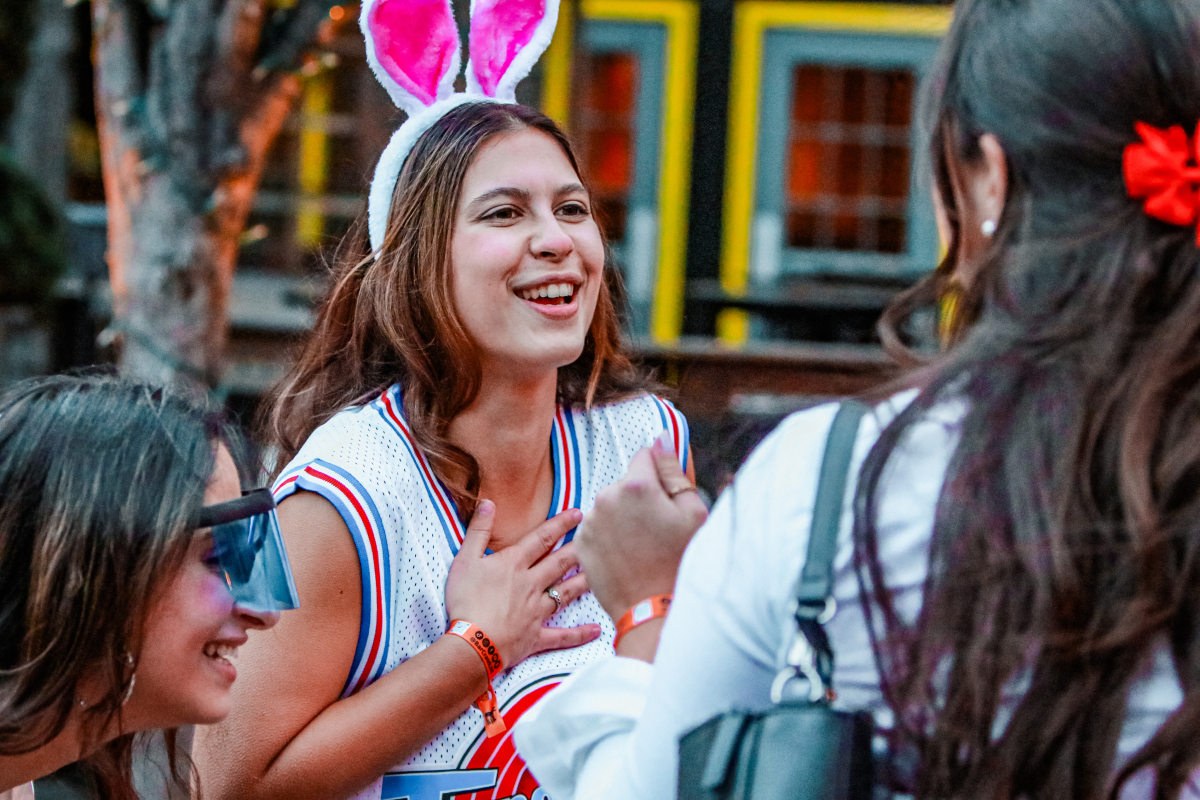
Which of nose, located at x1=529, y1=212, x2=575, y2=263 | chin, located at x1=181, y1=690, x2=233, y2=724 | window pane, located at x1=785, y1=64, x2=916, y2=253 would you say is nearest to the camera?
chin, located at x1=181, y1=690, x2=233, y2=724

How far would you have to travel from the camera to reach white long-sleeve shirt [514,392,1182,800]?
3.60 ft

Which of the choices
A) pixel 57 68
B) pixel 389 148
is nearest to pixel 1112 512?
pixel 389 148

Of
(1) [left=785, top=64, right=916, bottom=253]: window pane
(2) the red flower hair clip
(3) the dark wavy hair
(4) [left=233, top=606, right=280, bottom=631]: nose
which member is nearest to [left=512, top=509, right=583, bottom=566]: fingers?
(4) [left=233, top=606, right=280, bottom=631]: nose

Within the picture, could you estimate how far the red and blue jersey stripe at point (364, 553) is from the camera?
5.81ft

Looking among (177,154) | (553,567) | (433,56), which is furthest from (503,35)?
(177,154)

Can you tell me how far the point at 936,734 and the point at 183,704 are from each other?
0.91 meters

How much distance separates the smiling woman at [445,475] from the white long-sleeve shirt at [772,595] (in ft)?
2.00

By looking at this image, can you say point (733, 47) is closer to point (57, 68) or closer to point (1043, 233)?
point (57, 68)

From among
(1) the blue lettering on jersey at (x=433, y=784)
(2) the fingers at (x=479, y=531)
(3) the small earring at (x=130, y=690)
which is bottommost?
(1) the blue lettering on jersey at (x=433, y=784)

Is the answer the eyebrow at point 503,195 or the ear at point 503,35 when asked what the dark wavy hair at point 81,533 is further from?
the ear at point 503,35

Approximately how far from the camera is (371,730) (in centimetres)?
173

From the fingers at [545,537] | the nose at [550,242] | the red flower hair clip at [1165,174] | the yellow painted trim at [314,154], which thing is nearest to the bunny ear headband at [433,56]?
the nose at [550,242]

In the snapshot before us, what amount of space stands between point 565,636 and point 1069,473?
1.04 metres

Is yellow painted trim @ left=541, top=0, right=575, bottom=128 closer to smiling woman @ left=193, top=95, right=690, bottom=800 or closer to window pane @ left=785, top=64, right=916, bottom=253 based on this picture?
smiling woman @ left=193, top=95, right=690, bottom=800
